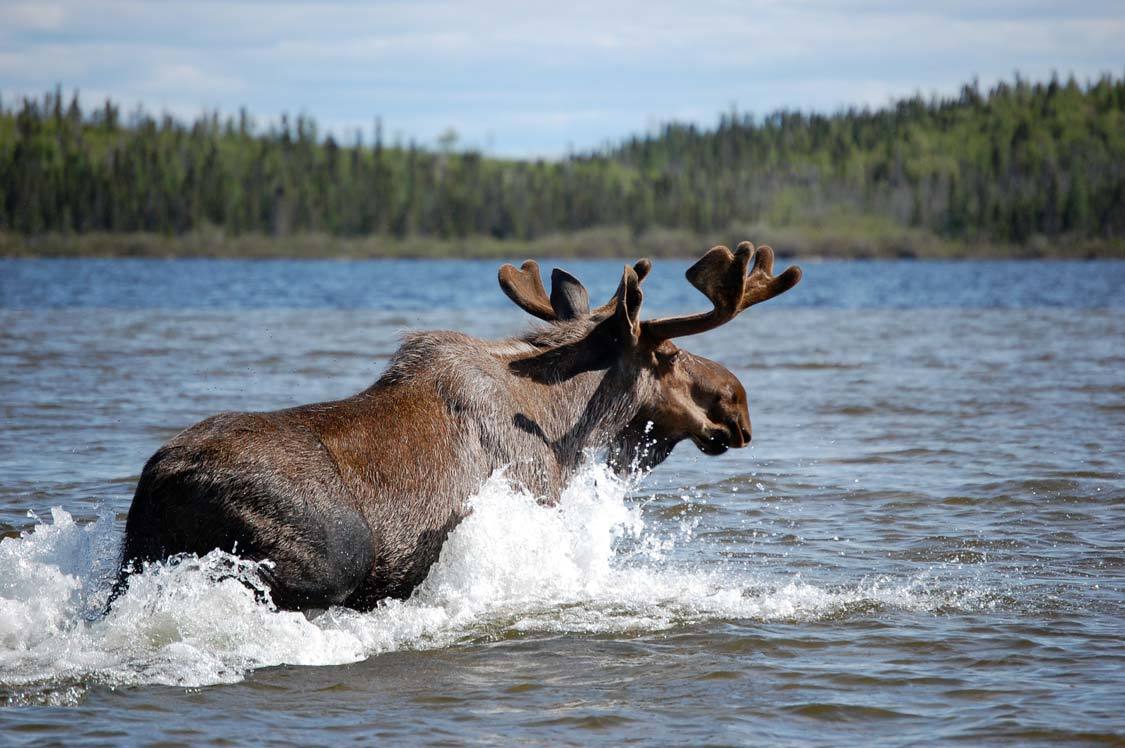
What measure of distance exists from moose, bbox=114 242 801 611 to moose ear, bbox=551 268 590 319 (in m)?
0.01

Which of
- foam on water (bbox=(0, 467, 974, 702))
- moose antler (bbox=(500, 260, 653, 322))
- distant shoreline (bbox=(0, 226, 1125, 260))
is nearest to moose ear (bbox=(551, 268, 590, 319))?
moose antler (bbox=(500, 260, 653, 322))

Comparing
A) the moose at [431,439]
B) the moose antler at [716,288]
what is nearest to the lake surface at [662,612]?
the moose at [431,439]

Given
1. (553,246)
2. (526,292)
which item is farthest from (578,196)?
(526,292)

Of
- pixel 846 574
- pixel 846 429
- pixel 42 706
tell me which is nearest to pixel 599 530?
pixel 846 574

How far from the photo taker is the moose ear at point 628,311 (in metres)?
7.34

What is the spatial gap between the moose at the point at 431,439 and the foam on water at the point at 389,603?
136 millimetres

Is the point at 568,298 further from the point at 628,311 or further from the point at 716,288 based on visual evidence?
the point at 716,288

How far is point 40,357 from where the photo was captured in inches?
864

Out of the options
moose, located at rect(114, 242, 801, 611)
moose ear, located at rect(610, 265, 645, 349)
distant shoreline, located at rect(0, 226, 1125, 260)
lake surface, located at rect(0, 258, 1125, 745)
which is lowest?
lake surface, located at rect(0, 258, 1125, 745)

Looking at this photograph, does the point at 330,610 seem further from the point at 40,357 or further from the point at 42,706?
the point at 40,357

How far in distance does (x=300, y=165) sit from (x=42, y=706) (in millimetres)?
188144

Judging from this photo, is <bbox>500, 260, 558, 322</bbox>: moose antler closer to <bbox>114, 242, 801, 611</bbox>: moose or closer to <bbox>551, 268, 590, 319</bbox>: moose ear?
<bbox>114, 242, 801, 611</bbox>: moose

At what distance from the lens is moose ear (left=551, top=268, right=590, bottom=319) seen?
8.34m

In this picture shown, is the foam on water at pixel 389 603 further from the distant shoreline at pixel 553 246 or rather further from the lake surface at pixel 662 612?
the distant shoreline at pixel 553 246
